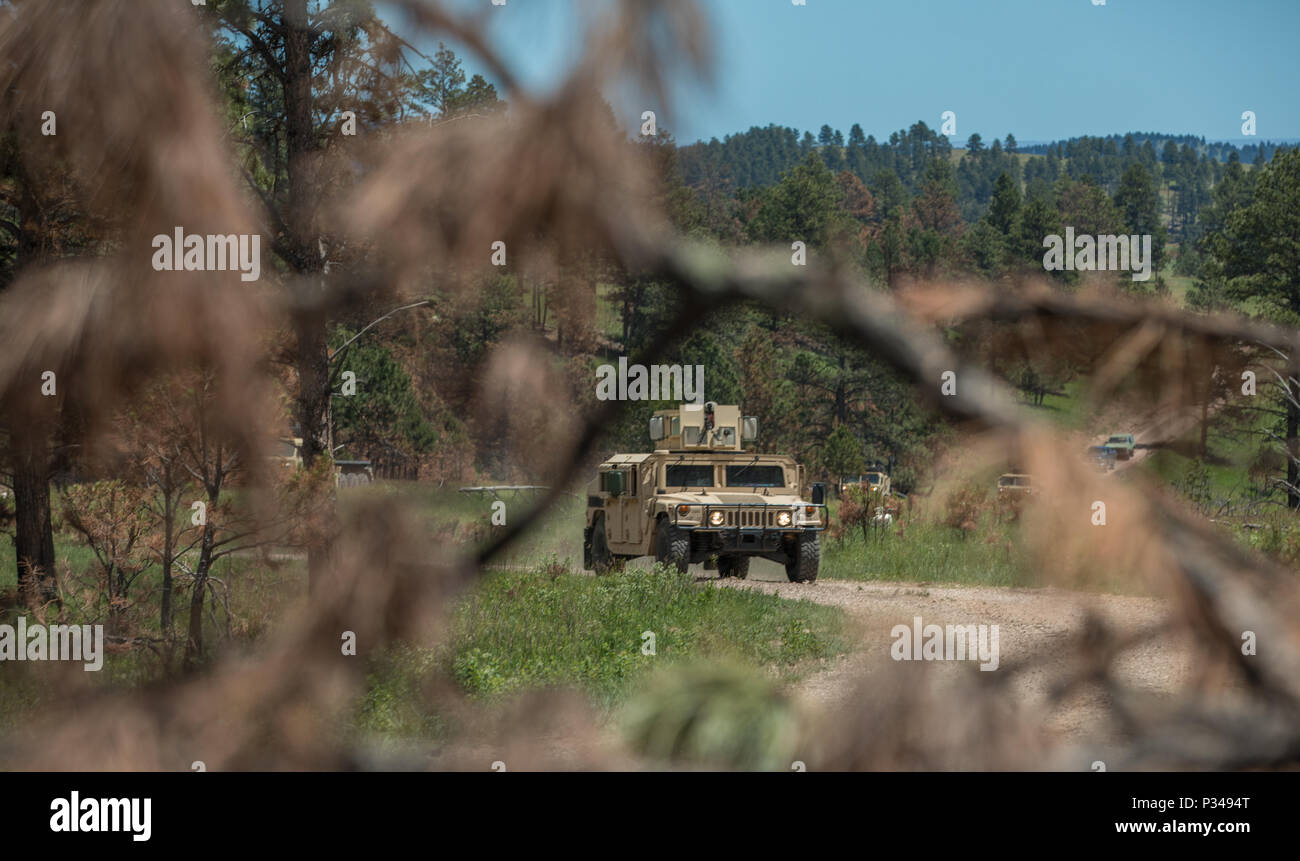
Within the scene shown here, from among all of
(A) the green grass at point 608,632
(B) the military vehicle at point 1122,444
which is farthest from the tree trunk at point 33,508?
(B) the military vehicle at point 1122,444

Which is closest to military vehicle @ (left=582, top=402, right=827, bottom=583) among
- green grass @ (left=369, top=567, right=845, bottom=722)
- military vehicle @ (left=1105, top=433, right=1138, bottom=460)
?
green grass @ (left=369, top=567, right=845, bottom=722)

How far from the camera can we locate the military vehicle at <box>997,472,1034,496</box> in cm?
56

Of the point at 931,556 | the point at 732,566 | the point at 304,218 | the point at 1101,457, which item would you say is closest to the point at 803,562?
the point at 732,566

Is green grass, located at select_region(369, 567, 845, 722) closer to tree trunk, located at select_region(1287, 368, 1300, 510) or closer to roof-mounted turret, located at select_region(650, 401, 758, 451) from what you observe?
roof-mounted turret, located at select_region(650, 401, 758, 451)

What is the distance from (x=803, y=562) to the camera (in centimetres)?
182

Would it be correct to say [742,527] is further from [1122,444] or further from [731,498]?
[1122,444]

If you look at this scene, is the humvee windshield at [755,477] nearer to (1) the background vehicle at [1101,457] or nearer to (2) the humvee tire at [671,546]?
(2) the humvee tire at [671,546]

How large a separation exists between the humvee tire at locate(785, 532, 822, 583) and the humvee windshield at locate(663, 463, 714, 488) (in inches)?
7.1

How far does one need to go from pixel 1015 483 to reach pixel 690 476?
4.89 ft

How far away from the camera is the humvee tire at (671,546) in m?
1.78

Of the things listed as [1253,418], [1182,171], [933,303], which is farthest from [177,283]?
[1182,171]

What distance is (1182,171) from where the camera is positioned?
100000mm
